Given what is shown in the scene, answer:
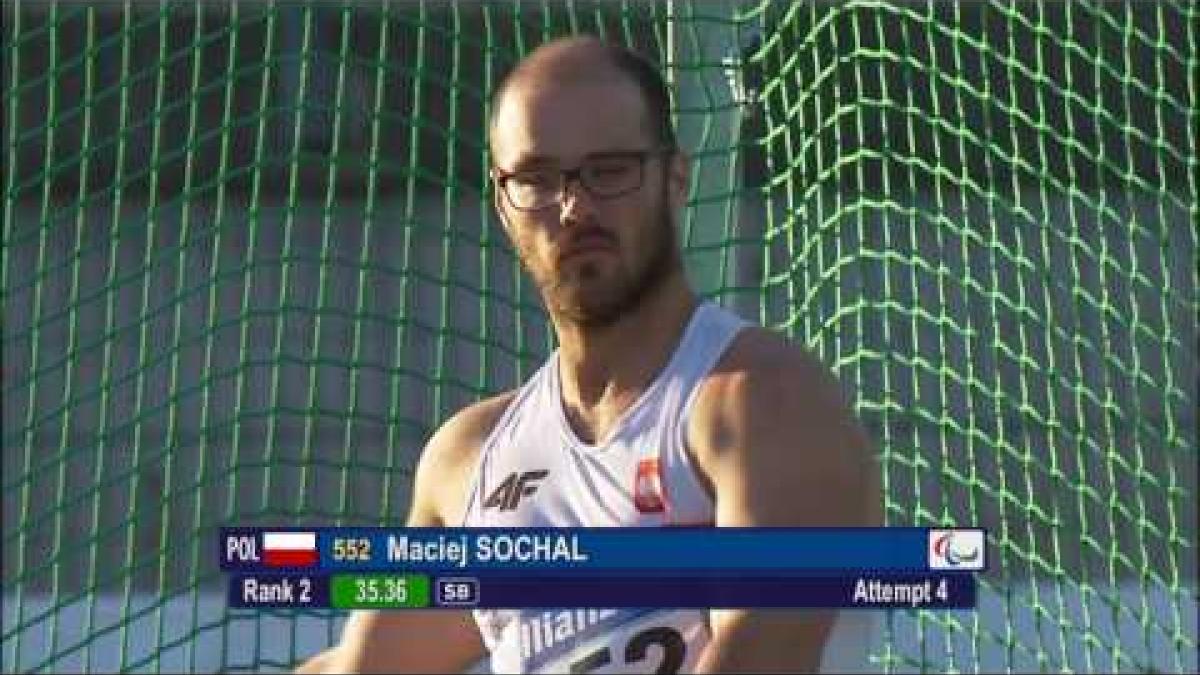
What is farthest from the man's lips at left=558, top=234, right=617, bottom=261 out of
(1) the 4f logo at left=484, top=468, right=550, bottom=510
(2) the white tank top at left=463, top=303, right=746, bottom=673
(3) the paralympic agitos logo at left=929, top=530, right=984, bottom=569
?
(3) the paralympic agitos logo at left=929, top=530, right=984, bottom=569

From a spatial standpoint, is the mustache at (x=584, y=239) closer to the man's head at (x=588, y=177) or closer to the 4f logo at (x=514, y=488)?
the man's head at (x=588, y=177)

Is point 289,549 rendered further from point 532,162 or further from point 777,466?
point 777,466

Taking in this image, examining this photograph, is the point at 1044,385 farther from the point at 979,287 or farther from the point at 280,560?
the point at 280,560

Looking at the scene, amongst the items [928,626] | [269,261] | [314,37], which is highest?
[314,37]

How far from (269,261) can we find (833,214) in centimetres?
96

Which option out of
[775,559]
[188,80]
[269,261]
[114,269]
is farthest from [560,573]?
[188,80]

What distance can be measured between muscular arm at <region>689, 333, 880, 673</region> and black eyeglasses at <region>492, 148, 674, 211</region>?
0.67 ft

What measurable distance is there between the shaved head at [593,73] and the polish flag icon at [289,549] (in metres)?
0.69

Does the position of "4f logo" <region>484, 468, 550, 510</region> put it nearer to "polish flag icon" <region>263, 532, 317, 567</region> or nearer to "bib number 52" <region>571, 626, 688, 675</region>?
"bib number 52" <region>571, 626, 688, 675</region>

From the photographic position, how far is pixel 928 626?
502cm

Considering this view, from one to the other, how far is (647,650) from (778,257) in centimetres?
247

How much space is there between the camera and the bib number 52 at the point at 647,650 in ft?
9.11

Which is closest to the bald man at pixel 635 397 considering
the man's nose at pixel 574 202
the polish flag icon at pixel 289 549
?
the man's nose at pixel 574 202

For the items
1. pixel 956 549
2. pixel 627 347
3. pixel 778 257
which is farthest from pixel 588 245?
pixel 778 257
